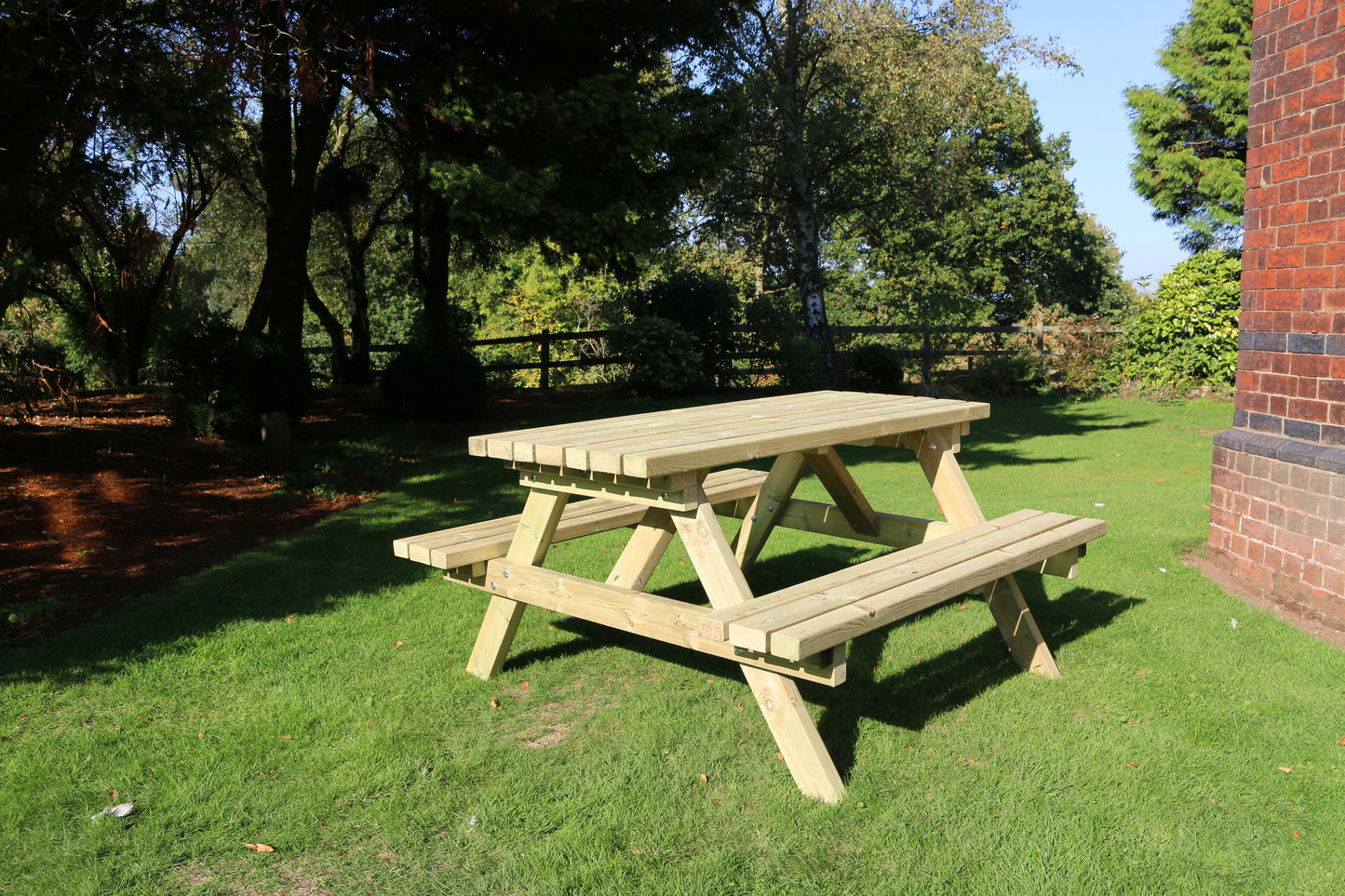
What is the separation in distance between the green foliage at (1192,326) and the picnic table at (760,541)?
1301 centimetres

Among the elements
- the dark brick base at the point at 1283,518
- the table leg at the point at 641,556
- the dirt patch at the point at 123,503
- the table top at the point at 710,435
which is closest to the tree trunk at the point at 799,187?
the dirt patch at the point at 123,503

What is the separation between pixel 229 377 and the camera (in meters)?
10.3

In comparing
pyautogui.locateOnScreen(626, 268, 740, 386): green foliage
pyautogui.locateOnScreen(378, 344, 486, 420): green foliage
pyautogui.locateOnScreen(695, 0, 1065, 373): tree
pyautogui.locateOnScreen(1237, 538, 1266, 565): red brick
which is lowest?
pyautogui.locateOnScreen(1237, 538, 1266, 565): red brick

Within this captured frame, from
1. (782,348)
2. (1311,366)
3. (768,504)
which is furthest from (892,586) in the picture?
(782,348)

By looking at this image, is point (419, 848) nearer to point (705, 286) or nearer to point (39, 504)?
point (39, 504)

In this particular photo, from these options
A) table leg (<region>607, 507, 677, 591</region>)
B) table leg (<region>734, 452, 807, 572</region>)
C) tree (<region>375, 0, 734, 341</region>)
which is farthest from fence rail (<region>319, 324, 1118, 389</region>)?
table leg (<region>607, 507, 677, 591</region>)

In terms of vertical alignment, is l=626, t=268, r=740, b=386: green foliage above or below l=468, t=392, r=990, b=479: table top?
above

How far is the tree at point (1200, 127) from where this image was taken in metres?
20.6

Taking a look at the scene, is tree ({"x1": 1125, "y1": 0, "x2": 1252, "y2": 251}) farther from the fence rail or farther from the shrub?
the shrub

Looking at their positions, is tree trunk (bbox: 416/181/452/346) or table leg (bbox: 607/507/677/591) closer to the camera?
table leg (bbox: 607/507/677/591)

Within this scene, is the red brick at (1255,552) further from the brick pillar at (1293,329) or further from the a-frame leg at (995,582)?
the a-frame leg at (995,582)

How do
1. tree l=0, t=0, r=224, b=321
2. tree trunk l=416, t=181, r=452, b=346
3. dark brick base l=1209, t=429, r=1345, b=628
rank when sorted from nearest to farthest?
dark brick base l=1209, t=429, r=1345, b=628
tree l=0, t=0, r=224, b=321
tree trunk l=416, t=181, r=452, b=346

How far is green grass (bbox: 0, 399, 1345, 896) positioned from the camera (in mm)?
2797

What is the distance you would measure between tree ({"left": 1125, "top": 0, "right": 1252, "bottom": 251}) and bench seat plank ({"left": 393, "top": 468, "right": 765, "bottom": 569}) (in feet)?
66.7
